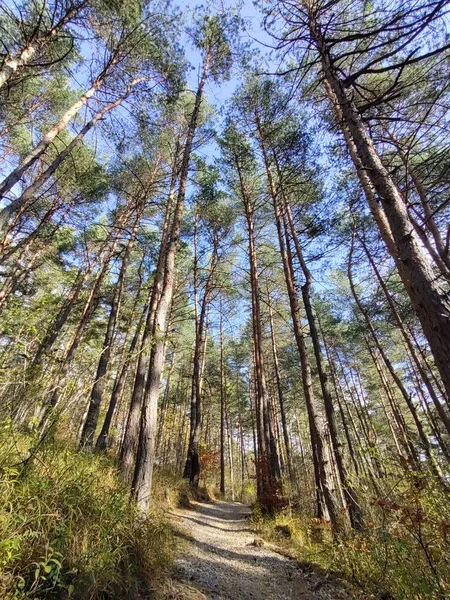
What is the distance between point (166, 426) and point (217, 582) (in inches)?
767

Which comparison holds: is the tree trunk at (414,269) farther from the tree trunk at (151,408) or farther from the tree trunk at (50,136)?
the tree trunk at (50,136)

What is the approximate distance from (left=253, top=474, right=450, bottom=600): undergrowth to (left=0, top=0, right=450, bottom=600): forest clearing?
0.03 m

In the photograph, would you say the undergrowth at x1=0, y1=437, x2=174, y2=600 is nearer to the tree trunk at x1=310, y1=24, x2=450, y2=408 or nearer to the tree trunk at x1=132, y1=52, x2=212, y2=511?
the tree trunk at x1=132, y1=52, x2=212, y2=511

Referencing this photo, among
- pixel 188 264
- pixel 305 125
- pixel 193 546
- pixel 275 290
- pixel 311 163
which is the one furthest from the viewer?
pixel 275 290

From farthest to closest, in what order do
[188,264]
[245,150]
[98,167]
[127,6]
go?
[188,264] → [98,167] → [245,150] → [127,6]

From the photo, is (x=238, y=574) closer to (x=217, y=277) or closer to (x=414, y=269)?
(x=414, y=269)

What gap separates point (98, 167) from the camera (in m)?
9.69

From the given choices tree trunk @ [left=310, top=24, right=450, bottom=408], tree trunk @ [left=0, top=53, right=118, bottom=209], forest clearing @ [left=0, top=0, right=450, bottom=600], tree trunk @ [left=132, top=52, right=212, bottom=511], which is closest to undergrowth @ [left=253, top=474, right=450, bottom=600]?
forest clearing @ [left=0, top=0, right=450, bottom=600]

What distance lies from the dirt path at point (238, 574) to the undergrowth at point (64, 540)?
0.51m

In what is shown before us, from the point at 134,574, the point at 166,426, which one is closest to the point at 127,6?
the point at 134,574

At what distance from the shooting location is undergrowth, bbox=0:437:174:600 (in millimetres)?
1846

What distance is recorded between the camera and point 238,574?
12.7ft

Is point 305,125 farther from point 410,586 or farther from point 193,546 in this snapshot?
point 193,546

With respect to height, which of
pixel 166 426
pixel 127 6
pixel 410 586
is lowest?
pixel 410 586
